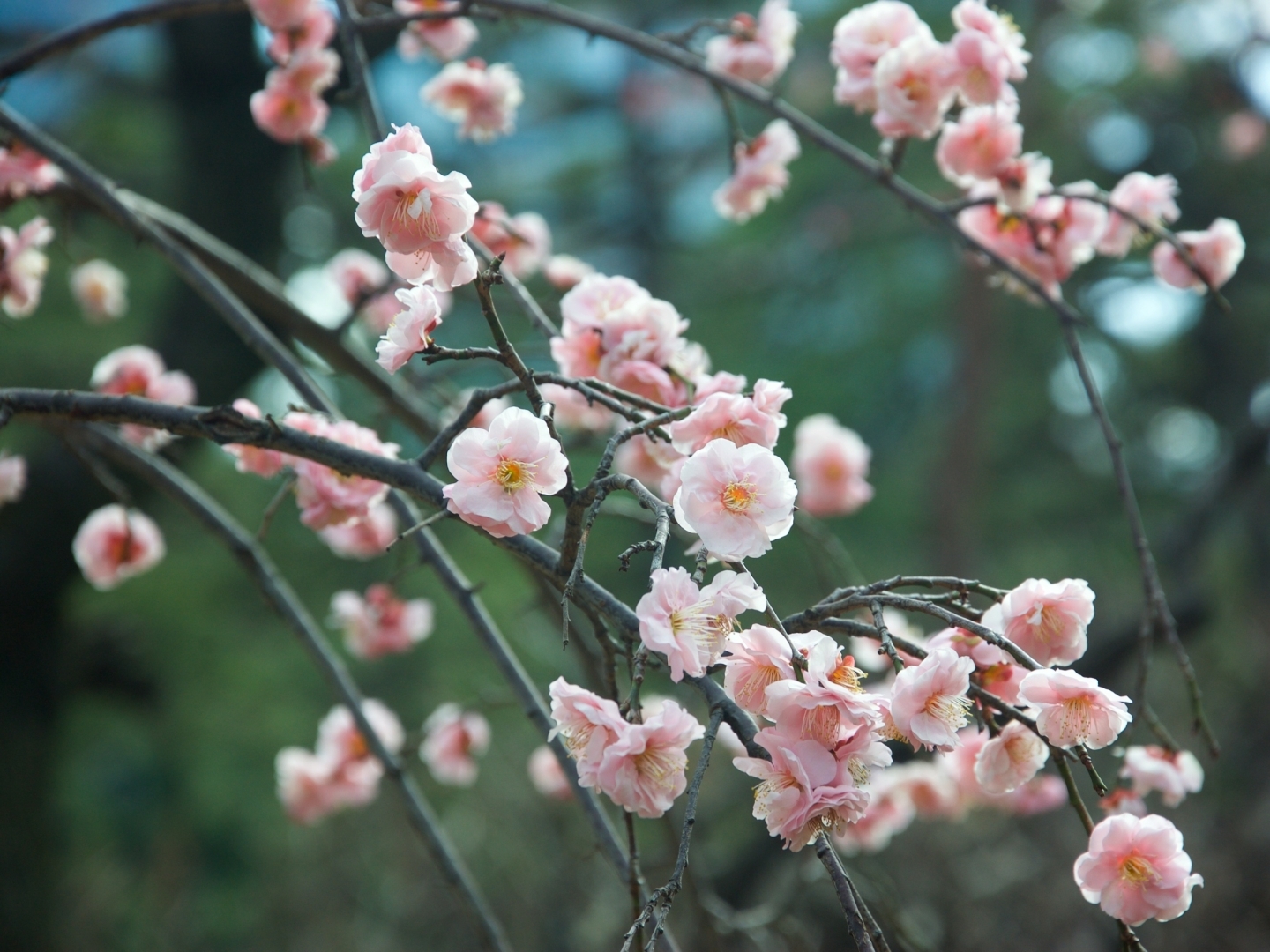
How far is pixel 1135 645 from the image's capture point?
7.07 feet

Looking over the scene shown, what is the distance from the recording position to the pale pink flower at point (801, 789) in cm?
59

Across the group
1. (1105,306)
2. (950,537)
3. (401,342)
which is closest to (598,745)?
(401,342)

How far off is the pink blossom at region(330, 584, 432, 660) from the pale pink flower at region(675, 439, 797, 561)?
1.03 meters

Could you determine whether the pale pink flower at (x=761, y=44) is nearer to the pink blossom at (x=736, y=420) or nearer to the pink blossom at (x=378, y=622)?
the pink blossom at (x=736, y=420)

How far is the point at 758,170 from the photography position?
133 cm

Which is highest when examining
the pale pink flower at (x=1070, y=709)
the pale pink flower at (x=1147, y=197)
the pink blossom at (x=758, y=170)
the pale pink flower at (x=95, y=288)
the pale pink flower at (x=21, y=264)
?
the pale pink flower at (x=21, y=264)

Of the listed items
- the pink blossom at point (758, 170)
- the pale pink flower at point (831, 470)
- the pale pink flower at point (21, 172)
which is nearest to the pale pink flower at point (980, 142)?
the pink blossom at point (758, 170)

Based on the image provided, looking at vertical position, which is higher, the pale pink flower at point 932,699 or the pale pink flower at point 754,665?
the pale pink flower at point 754,665

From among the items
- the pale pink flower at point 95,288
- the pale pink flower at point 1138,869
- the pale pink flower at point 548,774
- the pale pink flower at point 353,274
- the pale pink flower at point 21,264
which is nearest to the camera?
the pale pink flower at point 1138,869

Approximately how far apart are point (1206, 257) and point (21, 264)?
57.7 inches

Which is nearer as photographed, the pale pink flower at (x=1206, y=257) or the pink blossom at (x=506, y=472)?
the pink blossom at (x=506, y=472)

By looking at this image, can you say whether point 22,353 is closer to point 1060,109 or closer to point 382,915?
point 382,915

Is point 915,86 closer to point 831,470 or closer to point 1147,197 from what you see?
point 1147,197

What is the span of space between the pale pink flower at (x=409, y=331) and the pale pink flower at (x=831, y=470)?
1.02 meters
